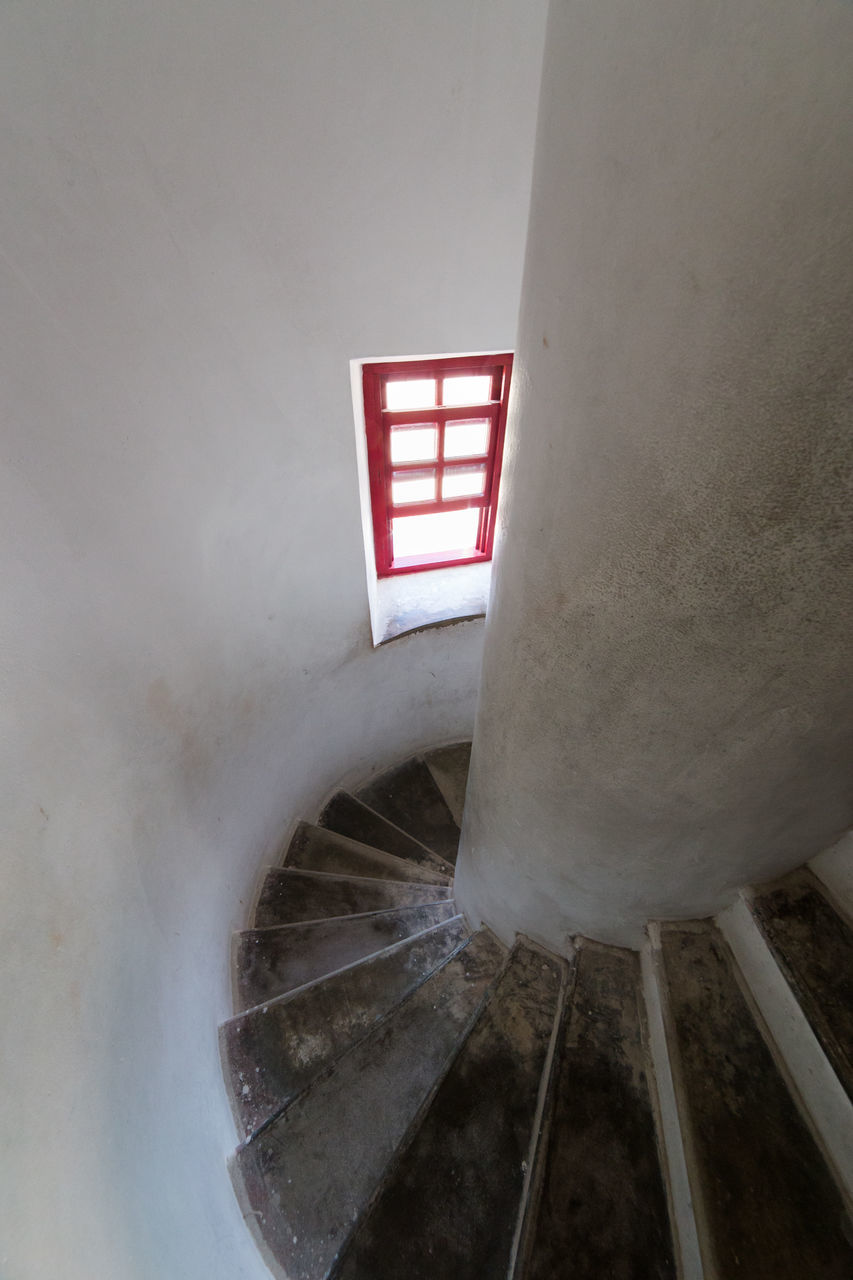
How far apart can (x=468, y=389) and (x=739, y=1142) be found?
328 cm

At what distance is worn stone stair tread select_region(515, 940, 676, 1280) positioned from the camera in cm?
156

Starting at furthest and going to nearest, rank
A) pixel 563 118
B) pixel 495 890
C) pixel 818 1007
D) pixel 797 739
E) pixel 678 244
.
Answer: pixel 495 890 → pixel 818 1007 → pixel 797 739 → pixel 563 118 → pixel 678 244

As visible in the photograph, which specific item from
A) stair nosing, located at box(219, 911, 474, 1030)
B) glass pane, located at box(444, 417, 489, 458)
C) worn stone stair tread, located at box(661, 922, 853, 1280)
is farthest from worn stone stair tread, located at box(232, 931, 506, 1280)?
glass pane, located at box(444, 417, 489, 458)

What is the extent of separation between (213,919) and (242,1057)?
60 cm

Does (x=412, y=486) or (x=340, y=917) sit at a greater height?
(x=412, y=486)

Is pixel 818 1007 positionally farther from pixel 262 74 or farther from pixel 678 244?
pixel 262 74

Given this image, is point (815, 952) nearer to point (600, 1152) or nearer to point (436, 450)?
point (600, 1152)

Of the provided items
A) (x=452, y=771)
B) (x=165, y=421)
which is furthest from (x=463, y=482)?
(x=452, y=771)

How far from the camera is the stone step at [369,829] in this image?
381cm

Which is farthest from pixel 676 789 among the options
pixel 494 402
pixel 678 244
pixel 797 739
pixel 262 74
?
pixel 494 402

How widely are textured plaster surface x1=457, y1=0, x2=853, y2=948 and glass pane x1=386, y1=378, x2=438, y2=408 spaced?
190 cm

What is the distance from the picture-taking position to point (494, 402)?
127 inches

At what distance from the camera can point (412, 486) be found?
3490 mm

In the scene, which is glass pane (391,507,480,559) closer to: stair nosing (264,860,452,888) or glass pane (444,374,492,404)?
glass pane (444,374,492,404)
